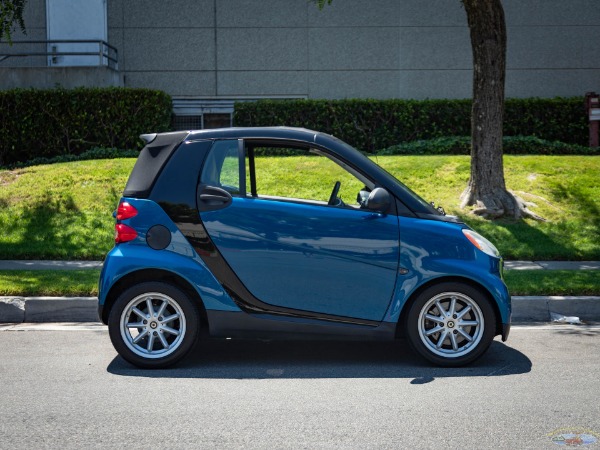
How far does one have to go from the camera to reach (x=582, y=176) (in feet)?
47.3

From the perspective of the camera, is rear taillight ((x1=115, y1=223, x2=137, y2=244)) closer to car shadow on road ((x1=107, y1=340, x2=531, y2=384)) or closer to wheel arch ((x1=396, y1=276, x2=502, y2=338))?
car shadow on road ((x1=107, y1=340, x2=531, y2=384))

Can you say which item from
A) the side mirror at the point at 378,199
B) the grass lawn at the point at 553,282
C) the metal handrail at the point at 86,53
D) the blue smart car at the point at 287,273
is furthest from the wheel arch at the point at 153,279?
the metal handrail at the point at 86,53

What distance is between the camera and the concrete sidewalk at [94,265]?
10.5 metres

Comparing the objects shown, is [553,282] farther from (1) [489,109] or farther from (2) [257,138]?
(1) [489,109]

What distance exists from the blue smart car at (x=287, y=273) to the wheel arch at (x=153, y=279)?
0.01 metres

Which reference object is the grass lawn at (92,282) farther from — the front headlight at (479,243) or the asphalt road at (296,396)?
the front headlight at (479,243)

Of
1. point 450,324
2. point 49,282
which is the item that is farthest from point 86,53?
point 450,324

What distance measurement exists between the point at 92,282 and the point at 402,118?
10.8 m

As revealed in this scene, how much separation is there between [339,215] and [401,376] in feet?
3.97

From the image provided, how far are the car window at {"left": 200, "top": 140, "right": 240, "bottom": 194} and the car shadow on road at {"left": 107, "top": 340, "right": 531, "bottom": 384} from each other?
1303 mm

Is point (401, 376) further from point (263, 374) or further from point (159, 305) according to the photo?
point (159, 305)

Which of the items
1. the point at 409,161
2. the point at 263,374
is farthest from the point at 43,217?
the point at 263,374

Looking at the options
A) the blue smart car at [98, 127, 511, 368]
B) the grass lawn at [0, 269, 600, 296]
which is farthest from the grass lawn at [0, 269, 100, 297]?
the blue smart car at [98, 127, 511, 368]

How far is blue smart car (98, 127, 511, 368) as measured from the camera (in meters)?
6.32
